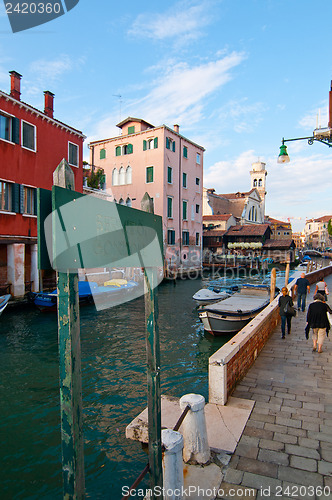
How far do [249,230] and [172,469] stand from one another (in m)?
43.5

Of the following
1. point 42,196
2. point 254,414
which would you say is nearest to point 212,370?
point 254,414

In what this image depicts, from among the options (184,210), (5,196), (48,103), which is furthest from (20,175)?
(184,210)

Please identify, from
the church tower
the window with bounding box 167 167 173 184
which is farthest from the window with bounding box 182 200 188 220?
the church tower

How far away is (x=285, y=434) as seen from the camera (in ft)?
12.9

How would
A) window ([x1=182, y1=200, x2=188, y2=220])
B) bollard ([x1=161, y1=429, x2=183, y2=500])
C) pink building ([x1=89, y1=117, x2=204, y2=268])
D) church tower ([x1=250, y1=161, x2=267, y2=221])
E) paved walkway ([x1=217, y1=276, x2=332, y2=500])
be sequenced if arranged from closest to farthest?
bollard ([x1=161, y1=429, x2=183, y2=500]), paved walkway ([x1=217, y1=276, x2=332, y2=500]), pink building ([x1=89, y1=117, x2=204, y2=268]), window ([x1=182, y1=200, x2=188, y2=220]), church tower ([x1=250, y1=161, x2=267, y2=221])

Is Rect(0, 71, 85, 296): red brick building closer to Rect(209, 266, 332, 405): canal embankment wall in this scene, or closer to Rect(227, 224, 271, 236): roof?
Rect(209, 266, 332, 405): canal embankment wall

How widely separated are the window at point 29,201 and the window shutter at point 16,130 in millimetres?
2164

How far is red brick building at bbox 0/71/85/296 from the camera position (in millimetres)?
14383

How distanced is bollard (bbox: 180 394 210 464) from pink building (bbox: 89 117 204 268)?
80.7 feet

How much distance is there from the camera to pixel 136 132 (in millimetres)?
29359

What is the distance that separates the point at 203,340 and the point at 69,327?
395 inches

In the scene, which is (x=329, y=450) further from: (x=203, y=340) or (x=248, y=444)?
(x=203, y=340)

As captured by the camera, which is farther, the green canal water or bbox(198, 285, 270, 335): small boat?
bbox(198, 285, 270, 335): small boat

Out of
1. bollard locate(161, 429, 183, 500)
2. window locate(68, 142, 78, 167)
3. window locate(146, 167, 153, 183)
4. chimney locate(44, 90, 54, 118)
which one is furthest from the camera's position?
window locate(146, 167, 153, 183)
